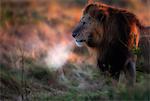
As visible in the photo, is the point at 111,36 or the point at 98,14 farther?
the point at 98,14

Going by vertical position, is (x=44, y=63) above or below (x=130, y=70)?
below

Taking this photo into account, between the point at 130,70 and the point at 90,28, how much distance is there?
0.86m

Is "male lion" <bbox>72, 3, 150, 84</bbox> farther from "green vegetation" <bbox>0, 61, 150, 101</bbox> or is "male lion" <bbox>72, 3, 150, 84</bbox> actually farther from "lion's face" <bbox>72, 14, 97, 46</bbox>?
"green vegetation" <bbox>0, 61, 150, 101</bbox>

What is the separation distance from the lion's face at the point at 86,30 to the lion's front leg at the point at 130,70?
2.43 feet

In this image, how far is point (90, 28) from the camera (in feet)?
31.8

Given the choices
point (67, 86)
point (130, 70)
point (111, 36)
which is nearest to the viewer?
point (130, 70)

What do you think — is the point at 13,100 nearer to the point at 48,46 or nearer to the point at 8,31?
the point at 48,46

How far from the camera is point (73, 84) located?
11.8m

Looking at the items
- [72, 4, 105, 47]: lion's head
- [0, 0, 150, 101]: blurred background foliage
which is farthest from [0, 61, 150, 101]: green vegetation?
[72, 4, 105, 47]: lion's head

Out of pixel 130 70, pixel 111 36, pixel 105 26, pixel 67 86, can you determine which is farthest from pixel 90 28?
pixel 67 86

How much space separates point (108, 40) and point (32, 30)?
758 cm

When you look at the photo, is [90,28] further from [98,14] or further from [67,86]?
[67,86]

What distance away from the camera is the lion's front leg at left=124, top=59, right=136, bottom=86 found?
9109 millimetres

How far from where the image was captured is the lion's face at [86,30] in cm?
970
